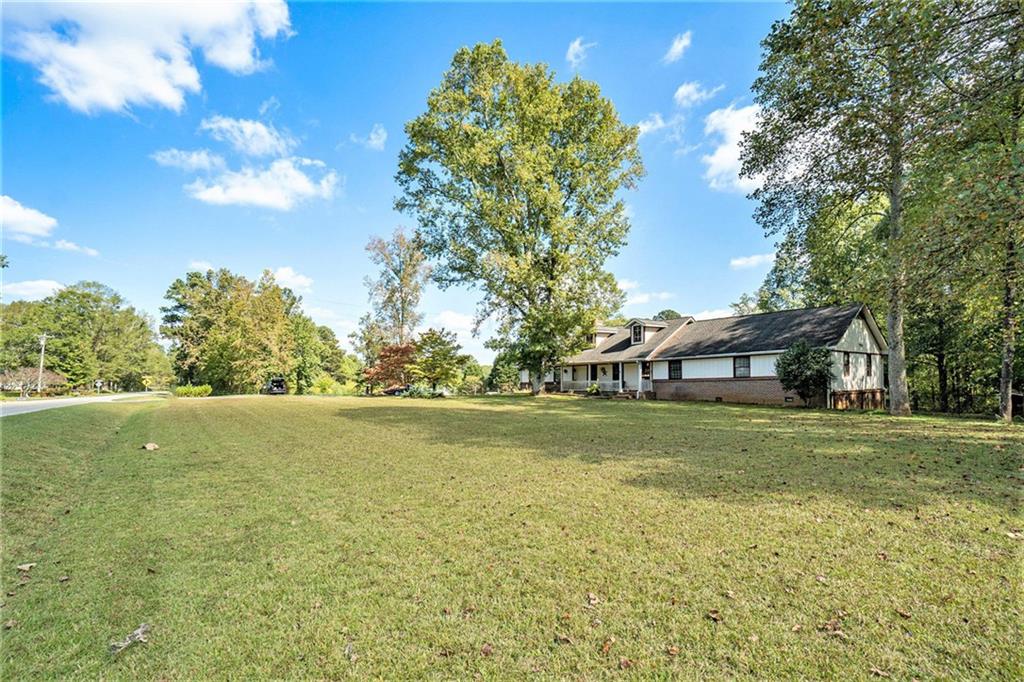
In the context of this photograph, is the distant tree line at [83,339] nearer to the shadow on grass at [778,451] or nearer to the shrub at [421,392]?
the shrub at [421,392]

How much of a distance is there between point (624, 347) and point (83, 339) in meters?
62.0

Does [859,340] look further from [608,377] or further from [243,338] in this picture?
[243,338]

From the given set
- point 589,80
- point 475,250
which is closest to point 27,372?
point 475,250

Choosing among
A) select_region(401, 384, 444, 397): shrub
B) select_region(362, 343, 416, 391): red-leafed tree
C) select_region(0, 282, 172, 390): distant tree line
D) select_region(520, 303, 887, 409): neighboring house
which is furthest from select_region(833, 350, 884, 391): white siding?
select_region(0, 282, 172, 390): distant tree line

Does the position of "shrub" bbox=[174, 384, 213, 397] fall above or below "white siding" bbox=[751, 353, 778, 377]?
below

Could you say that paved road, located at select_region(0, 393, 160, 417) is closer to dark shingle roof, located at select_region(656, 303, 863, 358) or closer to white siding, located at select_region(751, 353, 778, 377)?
dark shingle roof, located at select_region(656, 303, 863, 358)

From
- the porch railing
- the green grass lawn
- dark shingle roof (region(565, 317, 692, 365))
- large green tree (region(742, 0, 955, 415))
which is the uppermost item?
large green tree (region(742, 0, 955, 415))

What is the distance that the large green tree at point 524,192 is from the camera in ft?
87.4

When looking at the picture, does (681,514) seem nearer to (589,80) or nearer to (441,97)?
(441,97)

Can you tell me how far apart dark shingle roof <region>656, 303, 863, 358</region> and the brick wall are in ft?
5.62

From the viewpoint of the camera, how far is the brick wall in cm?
2322

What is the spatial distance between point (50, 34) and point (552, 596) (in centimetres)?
1346

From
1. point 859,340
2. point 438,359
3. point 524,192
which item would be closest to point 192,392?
point 438,359

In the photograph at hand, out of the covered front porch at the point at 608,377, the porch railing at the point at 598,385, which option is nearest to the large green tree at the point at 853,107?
the covered front porch at the point at 608,377
